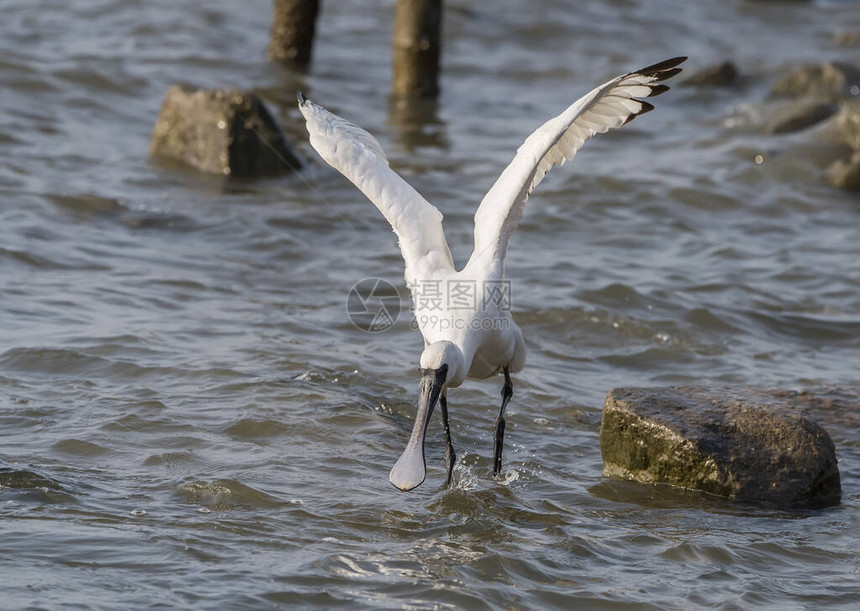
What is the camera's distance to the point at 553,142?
22.3 feet

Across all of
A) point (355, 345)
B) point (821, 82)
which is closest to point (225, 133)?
point (355, 345)

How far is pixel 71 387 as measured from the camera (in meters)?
7.88

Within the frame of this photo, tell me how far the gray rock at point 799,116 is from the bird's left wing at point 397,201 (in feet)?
31.5

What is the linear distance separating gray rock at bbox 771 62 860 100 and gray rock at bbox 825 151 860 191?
4.34 metres

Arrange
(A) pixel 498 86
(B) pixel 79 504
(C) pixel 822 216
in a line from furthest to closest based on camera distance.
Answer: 1. (A) pixel 498 86
2. (C) pixel 822 216
3. (B) pixel 79 504

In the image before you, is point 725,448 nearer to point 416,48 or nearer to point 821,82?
point 416,48

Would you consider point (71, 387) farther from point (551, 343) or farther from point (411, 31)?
point (411, 31)

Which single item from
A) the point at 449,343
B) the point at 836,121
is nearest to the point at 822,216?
the point at 836,121

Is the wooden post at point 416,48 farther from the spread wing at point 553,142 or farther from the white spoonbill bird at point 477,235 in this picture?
the spread wing at point 553,142

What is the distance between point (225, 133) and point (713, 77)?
9.60 metres

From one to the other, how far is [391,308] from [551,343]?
5.06ft

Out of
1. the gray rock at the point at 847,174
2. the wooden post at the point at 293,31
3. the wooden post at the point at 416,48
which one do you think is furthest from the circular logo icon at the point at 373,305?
the wooden post at the point at 293,31

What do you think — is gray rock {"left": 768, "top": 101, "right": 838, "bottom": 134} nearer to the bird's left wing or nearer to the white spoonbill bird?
the white spoonbill bird

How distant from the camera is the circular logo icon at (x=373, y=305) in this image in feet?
32.4
